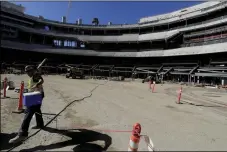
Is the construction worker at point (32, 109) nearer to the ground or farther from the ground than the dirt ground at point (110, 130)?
farther from the ground

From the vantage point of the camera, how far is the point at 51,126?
7844 mm

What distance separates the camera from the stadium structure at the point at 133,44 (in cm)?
4247

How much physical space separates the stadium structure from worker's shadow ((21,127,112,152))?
3311 centimetres

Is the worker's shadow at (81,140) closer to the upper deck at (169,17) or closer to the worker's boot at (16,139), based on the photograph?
the worker's boot at (16,139)

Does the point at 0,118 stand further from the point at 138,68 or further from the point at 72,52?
the point at 72,52

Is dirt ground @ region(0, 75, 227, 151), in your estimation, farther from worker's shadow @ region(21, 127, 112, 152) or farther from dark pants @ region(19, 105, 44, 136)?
dark pants @ region(19, 105, 44, 136)

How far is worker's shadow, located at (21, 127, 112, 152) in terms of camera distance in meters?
5.99

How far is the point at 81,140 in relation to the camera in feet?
21.5

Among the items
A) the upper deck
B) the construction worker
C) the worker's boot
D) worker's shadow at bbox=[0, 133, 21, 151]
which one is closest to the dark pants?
the construction worker

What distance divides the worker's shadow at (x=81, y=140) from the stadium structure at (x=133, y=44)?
109 feet

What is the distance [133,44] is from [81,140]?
56086mm

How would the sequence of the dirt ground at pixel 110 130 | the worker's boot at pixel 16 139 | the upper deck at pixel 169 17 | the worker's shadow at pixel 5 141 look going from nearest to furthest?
the worker's shadow at pixel 5 141, the worker's boot at pixel 16 139, the dirt ground at pixel 110 130, the upper deck at pixel 169 17

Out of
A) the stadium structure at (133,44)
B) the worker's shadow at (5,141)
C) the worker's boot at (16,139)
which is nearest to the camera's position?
the worker's shadow at (5,141)

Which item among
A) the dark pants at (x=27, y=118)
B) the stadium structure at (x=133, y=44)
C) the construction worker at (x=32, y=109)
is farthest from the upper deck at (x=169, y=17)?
the dark pants at (x=27, y=118)
